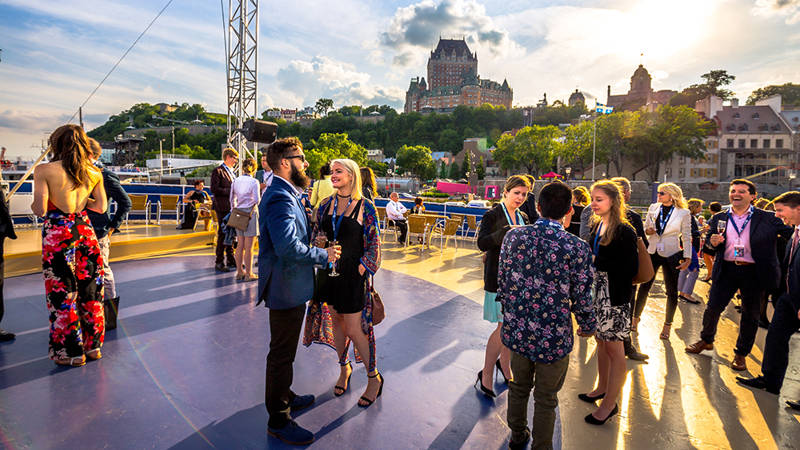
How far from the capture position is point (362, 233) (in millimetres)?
2805

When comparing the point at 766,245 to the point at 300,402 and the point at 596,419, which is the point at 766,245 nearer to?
the point at 596,419

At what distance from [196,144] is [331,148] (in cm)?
5973

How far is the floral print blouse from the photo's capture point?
2.19m

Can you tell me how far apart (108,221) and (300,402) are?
2477 millimetres

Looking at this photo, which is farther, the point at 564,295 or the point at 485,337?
the point at 485,337

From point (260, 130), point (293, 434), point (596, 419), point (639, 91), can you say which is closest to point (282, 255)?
point (293, 434)

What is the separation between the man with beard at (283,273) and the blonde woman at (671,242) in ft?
12.5

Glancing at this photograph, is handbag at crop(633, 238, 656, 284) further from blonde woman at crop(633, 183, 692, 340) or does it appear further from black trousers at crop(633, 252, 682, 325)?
black trousers at crop(633, 252, 682, 325)

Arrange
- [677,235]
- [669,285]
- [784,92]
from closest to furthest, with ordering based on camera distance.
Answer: [677,235] → [669,285] → [784,92]

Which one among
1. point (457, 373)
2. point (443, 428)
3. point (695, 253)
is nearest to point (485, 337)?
point (457, 373)

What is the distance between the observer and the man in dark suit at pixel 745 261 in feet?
12.4

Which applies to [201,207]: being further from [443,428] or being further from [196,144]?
[196,144]

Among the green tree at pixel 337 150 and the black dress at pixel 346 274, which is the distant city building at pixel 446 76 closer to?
the green tree at pixel 337 150

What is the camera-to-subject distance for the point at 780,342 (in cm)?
342
